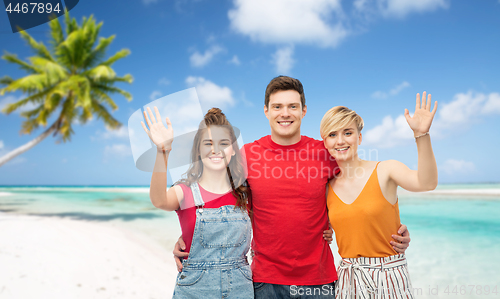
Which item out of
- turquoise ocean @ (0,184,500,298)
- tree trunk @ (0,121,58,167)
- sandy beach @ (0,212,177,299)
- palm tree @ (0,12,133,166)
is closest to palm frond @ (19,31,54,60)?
palm tree @ (0,12,133,166)

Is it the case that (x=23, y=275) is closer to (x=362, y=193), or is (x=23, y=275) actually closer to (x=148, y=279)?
(x=148, y=279)

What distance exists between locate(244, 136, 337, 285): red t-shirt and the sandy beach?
4089 millimetres

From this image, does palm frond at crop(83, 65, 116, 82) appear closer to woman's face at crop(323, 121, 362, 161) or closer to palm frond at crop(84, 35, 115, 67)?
palm frond at crop(84, 35, 115, 67)

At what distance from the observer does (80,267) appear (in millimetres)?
6730

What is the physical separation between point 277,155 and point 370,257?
3.66 feet

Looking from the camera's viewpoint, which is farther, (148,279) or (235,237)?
(148,279)

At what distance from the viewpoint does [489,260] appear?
9859 millimetres

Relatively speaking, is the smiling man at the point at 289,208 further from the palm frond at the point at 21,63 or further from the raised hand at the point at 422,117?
the palm frond at the point at 21,63

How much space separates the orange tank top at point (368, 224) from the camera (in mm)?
2334

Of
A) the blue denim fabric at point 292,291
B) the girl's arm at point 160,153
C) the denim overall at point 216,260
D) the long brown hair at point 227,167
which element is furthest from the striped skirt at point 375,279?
the girl's arm at point 160,153

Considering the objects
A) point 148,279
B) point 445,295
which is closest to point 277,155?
point 148,279

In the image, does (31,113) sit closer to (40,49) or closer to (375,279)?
(40,49)

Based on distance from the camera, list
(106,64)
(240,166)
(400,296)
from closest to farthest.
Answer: (400,296) < (240,166) < (106,64)

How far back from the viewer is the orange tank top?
91.9 inches
